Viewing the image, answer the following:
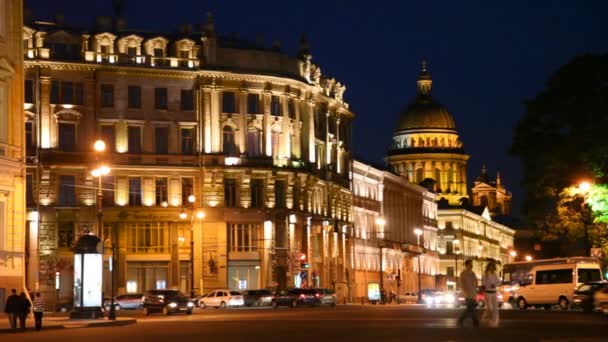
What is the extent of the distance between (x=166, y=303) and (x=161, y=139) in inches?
1443

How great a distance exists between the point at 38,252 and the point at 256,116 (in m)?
22.3

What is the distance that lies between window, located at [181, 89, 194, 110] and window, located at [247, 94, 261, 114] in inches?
197

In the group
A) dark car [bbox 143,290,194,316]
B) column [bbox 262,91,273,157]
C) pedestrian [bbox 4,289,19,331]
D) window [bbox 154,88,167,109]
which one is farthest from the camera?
column [bbox 262,91,273,157]

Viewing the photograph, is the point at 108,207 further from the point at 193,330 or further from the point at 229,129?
the point at 193,330

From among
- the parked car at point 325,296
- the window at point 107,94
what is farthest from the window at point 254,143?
the parked car at point 325,296

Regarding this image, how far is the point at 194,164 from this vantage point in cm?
10581

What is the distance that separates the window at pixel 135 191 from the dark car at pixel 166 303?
32280mm

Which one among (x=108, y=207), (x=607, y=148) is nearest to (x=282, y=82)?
(x=108, y=207)

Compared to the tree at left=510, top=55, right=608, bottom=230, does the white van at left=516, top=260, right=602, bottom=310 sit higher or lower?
lower

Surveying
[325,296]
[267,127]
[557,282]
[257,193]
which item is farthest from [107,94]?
[557,282]

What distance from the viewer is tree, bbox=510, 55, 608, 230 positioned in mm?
72938

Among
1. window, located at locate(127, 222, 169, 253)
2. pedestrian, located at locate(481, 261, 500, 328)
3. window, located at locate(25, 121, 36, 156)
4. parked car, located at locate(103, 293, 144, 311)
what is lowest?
parked car, located at locate(103, 293, 144, 311)

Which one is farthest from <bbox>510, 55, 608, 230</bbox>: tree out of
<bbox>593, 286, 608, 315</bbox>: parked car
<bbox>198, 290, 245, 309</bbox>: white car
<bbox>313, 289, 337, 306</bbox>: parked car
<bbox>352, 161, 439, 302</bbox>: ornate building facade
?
<bbox>352, 161, 439, 302</bbox>: ornate building facade

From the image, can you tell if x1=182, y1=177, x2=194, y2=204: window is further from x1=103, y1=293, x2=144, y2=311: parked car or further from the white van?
the white van
